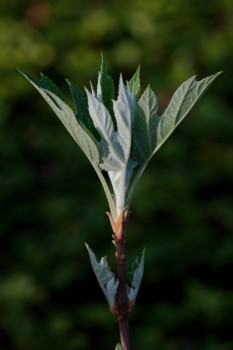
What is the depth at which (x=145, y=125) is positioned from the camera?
0.81m

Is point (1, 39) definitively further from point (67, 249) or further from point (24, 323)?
point (24, 323)

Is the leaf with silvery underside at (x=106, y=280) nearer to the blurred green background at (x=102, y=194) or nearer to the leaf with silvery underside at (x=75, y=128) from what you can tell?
the leaf with silvery underside at (x=75, y=128)

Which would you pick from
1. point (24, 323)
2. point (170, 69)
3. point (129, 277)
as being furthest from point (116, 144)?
point (170, 69)

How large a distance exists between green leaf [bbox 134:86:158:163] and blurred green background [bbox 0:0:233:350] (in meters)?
2.55

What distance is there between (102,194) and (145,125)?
305cm

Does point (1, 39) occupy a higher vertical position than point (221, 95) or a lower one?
higher

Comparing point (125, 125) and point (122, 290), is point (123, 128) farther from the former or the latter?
point (122, 290)

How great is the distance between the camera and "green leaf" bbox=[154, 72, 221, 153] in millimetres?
805

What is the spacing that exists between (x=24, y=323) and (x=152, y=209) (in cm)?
93

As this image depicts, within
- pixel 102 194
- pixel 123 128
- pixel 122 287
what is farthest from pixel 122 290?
pixel 102 194

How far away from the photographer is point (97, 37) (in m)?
4.66

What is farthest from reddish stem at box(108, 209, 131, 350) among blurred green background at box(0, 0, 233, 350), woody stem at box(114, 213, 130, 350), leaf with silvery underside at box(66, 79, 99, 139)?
blurred green background at box(0, 0, 233, 350)

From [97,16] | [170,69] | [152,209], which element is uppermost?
[97,16]

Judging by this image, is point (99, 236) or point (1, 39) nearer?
point (99, 236)
